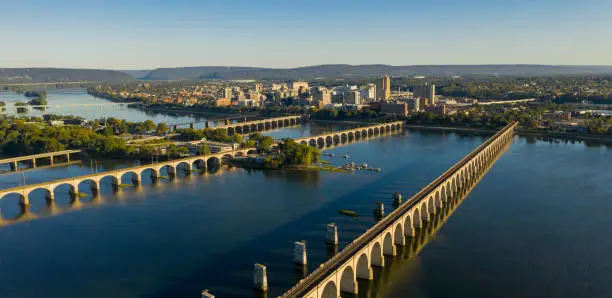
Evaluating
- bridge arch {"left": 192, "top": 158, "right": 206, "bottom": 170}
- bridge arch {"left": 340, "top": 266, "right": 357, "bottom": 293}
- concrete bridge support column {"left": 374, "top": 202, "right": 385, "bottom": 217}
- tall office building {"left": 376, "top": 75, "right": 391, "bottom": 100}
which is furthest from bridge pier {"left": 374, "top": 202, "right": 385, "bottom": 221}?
tall office building {"left": 376, "top": 75, "right": 391, "bottom": 100}

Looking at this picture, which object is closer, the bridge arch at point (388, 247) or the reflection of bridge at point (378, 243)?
the reflection of bridge at point (378, 243)

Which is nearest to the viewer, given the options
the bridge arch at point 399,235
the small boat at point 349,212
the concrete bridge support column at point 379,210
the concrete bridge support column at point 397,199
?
the bridge arch at point 399,235

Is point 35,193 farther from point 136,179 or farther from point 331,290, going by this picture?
point 331,290

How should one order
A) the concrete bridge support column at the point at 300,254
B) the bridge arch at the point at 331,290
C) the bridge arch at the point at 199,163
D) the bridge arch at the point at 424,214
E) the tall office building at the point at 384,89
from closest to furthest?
the bridge arch at the point at 331,290, the concrete bridge support column at the point at 300,254, the bridge arch at the point at 424,214, the bridge arch at the point at 199,163, the tall office building at the point at 384,89

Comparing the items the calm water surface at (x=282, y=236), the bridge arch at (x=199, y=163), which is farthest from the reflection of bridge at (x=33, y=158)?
the bridge arch at (x=199, y=163)

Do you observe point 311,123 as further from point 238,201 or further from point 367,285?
point 367,285

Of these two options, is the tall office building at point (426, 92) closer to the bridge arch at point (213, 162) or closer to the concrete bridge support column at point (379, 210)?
the bridge arch at point (213, 162)

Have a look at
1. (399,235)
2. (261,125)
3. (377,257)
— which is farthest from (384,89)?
(377,257)

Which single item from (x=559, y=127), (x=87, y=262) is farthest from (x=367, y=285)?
(x=559, y=127)
